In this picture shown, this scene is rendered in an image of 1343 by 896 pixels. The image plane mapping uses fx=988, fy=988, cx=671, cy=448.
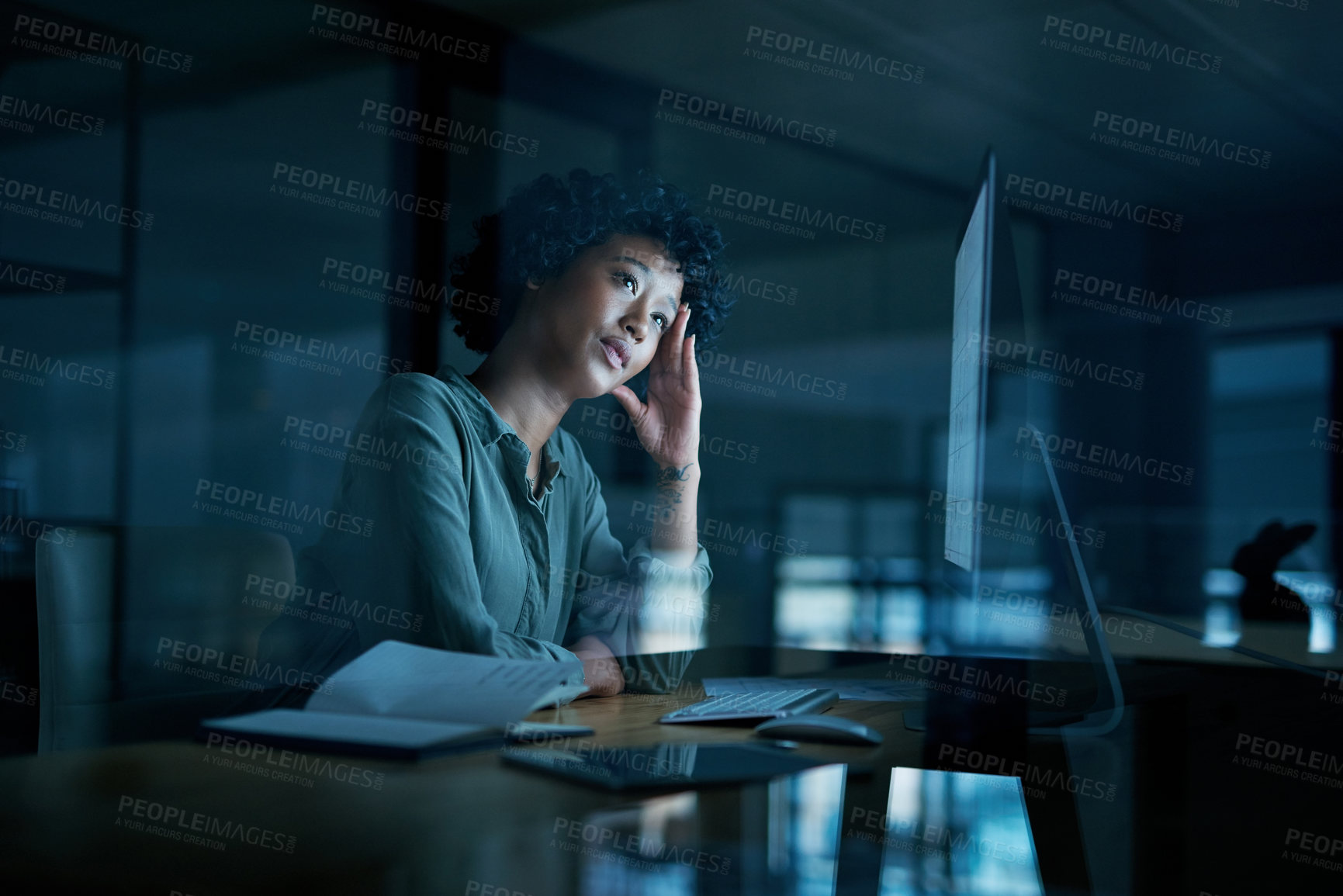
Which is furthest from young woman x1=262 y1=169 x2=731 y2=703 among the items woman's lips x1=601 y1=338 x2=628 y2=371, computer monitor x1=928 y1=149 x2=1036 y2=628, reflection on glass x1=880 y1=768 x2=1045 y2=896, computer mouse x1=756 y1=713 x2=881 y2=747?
reflection on glass x1=880 y1=768 x2=1045 y2=896

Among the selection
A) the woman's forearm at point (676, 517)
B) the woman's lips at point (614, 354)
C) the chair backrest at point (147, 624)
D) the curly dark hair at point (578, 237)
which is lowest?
the chair backrest at point (147, 624)

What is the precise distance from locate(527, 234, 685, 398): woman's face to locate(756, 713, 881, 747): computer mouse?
991 millimetres

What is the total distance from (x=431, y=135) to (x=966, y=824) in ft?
9.67

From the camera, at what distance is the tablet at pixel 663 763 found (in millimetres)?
803

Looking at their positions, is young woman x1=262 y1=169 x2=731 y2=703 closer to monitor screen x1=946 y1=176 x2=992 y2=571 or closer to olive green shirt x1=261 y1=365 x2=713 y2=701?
olive green shirt x1=261 y1=365 x2=713 y2=701

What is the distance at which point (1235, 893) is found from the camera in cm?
63

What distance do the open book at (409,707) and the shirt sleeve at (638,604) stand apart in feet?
1.51

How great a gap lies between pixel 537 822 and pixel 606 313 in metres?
1.32

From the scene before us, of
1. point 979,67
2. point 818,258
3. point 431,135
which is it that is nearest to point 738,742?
point 431,135

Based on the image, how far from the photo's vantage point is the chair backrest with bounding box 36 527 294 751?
1.53 metres

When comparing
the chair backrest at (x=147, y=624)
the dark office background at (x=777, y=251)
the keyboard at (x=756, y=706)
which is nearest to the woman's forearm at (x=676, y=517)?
the keyboard at (x=756, y=706)

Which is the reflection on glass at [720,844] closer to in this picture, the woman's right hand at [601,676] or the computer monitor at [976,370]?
the computer monitor at [976,370]

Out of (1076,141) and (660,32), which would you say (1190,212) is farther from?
(660,32)

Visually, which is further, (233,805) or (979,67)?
(979,67)
